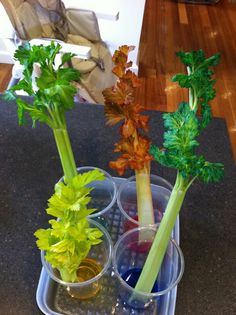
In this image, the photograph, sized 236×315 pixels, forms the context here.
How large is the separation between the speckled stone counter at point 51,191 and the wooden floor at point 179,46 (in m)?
1.14

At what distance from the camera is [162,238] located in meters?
0.46

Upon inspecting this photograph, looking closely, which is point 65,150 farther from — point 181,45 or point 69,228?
point 181,45

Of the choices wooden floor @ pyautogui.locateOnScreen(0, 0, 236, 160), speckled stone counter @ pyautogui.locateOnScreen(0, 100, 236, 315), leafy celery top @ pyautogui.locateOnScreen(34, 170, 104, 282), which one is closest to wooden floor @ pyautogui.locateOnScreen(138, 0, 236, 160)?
wooden floor @ pyautogui.locateOnScreen(0, 0, 236, 160)

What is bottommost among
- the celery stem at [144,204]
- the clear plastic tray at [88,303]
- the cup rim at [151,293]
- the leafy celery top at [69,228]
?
the clear plastic tray at [88,303]

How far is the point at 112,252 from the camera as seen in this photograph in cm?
52

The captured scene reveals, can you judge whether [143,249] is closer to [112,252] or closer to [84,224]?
[112,252]

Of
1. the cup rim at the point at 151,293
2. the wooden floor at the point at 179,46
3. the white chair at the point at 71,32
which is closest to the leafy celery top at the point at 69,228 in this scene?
the cup rim at the point at 151,293

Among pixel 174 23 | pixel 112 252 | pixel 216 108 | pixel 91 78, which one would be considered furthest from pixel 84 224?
pixel 174 23

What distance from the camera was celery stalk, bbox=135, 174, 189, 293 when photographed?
0.42 m

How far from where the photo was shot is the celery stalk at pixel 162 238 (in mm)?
424

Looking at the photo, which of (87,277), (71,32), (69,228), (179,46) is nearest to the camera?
(69,228)

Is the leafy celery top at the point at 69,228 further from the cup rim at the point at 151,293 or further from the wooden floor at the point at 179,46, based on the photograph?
the wooden floor at the point at 179,46

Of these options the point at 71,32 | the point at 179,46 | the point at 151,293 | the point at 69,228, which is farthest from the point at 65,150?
the point at 179,46

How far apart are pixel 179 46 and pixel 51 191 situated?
2.26 meters
